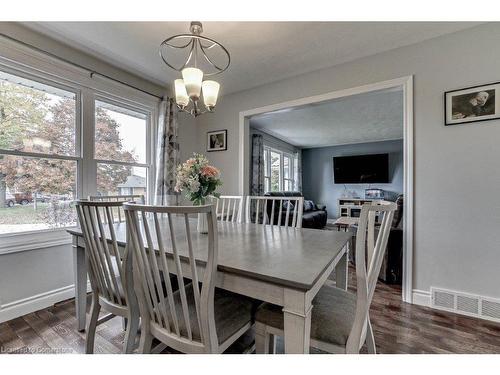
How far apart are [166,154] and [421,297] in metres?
3.09

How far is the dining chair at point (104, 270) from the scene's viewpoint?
1.18 meters

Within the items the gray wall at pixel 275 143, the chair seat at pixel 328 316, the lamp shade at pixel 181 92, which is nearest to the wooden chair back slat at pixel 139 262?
the chair seat at pixel 328 316

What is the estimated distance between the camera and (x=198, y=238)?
142 centimetres

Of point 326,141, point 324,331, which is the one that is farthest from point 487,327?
point 326,141

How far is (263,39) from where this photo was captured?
2084 millimetres

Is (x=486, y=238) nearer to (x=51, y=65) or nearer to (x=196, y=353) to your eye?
(x=196, y=353)

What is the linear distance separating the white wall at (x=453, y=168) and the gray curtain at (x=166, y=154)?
94.6 inches

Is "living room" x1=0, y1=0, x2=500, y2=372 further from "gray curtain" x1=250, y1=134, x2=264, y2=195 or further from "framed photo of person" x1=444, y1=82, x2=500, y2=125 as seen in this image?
"gray curtain" x1=250, y1=134, x2=264, y2=195

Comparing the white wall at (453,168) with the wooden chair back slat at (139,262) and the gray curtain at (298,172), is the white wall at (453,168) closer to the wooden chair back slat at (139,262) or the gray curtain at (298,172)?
the wooden chair back slat at (139,262)

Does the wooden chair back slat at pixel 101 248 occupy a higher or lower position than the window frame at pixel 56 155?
lower

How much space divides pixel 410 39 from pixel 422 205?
151 centimetres

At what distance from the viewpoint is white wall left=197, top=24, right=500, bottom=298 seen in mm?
1873

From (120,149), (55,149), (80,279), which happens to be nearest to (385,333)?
(80,279)
